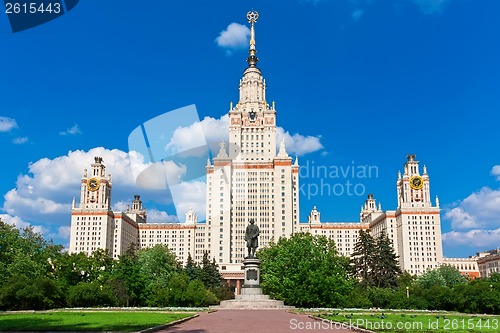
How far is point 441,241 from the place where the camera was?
503 feet

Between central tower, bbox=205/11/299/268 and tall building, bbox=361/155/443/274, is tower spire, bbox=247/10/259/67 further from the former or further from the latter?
tall building, bbox=361/155/443/274

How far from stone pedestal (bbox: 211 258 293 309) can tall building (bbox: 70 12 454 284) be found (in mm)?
93470

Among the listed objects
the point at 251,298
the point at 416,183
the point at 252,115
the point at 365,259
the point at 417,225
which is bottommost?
the point at 251,298

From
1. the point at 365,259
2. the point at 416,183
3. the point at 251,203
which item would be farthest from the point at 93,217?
the point at 416,183

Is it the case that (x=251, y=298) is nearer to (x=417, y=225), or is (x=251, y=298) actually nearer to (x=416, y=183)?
(x=417, y=225)

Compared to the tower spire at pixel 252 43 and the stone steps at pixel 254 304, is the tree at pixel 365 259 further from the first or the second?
the tower spire at pixel 252 43

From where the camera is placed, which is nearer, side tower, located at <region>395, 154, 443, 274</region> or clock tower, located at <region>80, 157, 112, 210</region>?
side tower, located at <region>395, 154, 443, 274</region>

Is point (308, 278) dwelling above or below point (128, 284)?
above

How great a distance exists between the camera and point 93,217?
519ft

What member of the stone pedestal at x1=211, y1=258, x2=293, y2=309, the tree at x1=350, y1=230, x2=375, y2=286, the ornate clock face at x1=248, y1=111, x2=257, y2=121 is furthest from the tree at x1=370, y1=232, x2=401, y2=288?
the ornate clock face at x1=248, y1=111, x2=257, y2=121

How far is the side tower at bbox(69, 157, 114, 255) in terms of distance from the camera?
155 m

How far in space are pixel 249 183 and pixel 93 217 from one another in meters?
52.2

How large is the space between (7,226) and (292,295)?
4107 centimetres

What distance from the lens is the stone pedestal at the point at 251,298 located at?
1827 inches
